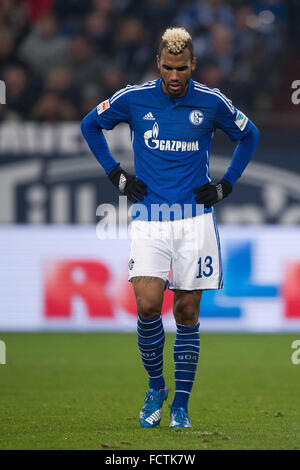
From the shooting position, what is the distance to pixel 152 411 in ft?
18.3

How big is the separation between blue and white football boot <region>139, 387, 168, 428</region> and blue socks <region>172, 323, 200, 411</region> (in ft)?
0.34

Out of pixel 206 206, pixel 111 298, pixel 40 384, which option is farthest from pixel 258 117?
pixel 206 206

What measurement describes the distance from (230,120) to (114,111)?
28.0 inches

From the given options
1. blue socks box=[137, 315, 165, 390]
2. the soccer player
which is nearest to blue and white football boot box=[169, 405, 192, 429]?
the soccer player

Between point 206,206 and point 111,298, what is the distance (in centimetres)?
649

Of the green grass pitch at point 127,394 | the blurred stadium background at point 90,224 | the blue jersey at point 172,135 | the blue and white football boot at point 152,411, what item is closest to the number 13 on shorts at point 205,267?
the blue jersey at point 172,135

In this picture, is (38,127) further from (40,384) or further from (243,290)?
(40,384)

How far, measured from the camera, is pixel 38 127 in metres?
11.9

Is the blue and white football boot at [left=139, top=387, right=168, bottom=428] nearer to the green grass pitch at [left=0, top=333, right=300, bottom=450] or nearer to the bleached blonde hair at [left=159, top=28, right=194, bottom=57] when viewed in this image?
the green grass pitch at [left=0, top=333, right=300, bottom=450]

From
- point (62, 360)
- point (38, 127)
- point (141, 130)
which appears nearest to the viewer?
point (141, 130)

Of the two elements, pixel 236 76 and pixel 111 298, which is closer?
pixel 111 298

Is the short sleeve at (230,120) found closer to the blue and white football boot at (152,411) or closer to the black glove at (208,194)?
the black glove at (208,194)

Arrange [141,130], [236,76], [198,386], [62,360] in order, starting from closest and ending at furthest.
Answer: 1. [141,130]
2. [198,386]
3. [62,360]
4. [236,76]

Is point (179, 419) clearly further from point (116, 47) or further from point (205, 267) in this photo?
point (116, 47)
